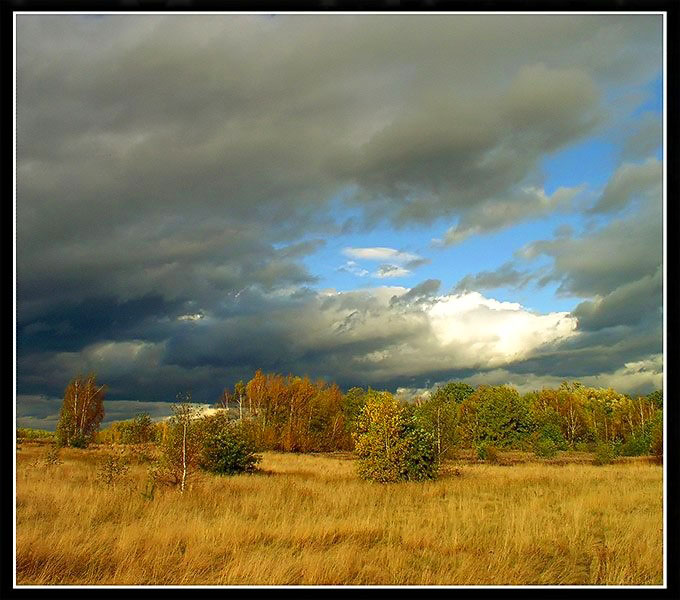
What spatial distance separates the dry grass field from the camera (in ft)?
23.2

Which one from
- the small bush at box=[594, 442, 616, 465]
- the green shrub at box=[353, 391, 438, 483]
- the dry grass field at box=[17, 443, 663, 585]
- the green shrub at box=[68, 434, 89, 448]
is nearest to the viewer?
the dry grass field at box=[17, 443, 663, 585]

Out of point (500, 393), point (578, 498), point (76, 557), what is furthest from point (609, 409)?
point (76, 557)

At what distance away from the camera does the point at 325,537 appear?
920cm

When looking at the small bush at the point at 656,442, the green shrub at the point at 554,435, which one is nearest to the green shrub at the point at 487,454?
the small bush at the point at 656,442

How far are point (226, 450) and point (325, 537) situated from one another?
494 inches

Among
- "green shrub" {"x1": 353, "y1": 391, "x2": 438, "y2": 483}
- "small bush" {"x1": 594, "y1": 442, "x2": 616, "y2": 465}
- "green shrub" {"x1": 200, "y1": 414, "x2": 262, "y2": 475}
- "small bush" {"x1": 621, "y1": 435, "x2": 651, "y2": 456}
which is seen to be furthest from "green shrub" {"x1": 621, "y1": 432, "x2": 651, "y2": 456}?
"green shrub" {"x1": 200, "y1": 414, "x2": 262, "y2": 475}

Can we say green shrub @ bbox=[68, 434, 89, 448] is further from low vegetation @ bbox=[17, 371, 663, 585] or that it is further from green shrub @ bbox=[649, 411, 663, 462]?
green shrub @ bbox=[649, 411, 663, 462]

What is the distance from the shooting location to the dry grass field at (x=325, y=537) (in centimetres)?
707

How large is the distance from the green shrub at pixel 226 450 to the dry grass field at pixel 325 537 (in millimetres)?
4496

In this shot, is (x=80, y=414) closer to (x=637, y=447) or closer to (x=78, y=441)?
(x=78, y=441)

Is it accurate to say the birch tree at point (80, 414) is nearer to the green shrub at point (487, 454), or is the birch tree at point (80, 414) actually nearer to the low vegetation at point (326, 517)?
the low vegetation at point (326, 517)

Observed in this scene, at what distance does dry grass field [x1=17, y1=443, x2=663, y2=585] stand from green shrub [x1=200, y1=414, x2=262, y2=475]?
4.50m

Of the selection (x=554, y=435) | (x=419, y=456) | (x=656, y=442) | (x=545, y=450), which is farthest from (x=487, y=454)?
(x=419, y=456)

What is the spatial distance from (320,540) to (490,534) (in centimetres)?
315
